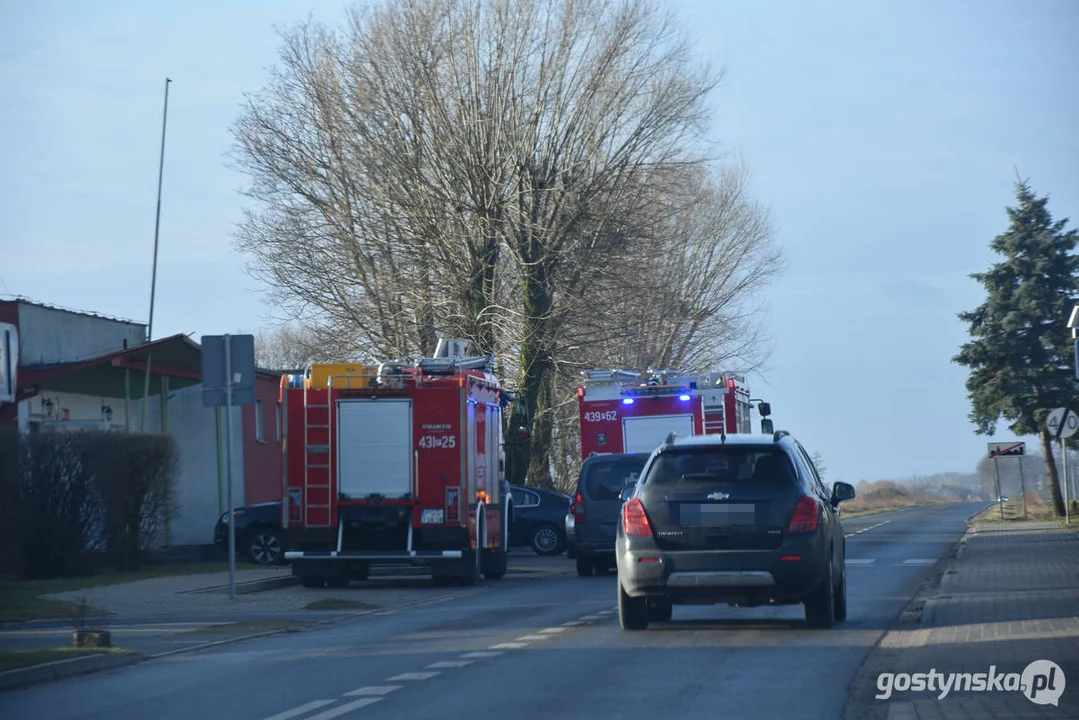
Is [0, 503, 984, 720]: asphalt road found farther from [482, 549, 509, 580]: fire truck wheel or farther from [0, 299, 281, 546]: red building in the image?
[0, 299, 281, 546]: red building

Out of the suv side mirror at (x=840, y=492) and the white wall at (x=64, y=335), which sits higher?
the white wall at (x=64, y=335)

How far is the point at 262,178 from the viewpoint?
112ft

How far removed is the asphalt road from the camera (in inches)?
346

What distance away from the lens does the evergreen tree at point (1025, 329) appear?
158 feet

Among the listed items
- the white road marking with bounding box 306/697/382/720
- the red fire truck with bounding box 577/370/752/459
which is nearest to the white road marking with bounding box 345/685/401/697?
the white road marking with bounding box 306/697/382/720

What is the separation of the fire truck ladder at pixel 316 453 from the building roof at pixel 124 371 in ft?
13.9

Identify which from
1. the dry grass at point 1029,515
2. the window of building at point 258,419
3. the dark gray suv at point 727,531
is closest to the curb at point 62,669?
the dark gray suv at point 727,531

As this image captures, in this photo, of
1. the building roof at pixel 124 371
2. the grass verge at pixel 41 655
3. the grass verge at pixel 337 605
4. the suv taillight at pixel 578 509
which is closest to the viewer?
the grass verge at pixel 41 655

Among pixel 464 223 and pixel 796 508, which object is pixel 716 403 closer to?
pixel 464 223

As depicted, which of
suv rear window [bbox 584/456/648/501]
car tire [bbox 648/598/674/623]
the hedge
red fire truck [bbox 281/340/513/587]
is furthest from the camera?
suv rear window [bbox 584/456/648/501]

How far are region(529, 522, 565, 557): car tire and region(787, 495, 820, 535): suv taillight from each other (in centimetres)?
1767

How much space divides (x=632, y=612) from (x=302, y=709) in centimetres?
476

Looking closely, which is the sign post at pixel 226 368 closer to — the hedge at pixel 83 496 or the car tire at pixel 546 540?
the hedge at pixel 83 496

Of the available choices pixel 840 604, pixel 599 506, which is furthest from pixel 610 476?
pixel 840 604
